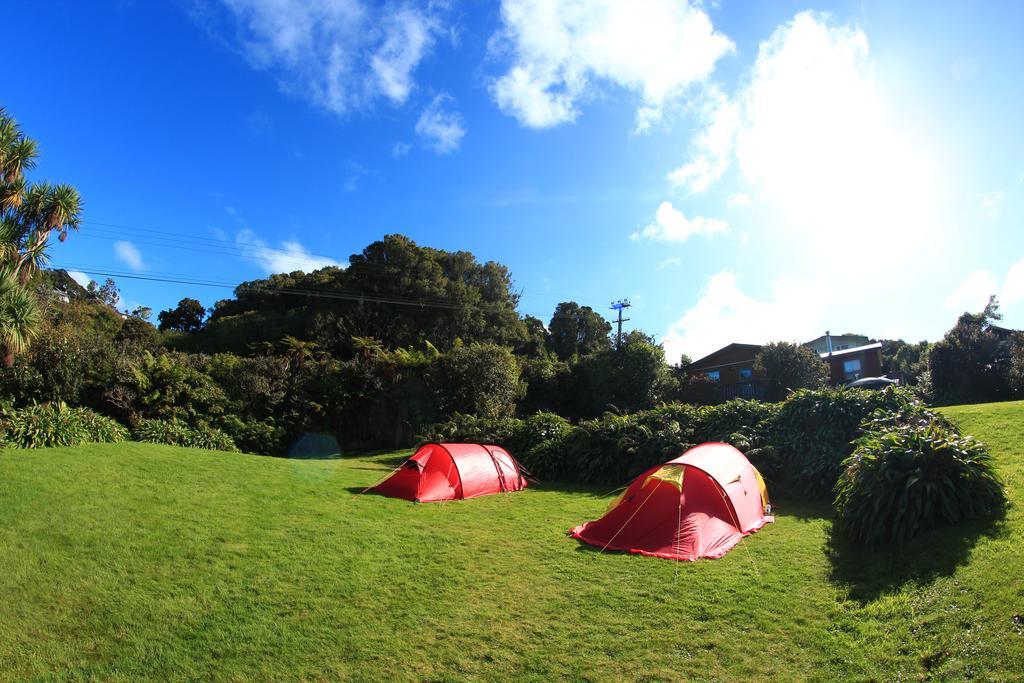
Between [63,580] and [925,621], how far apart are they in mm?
8365

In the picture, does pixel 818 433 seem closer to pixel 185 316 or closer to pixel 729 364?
pixel 729 364

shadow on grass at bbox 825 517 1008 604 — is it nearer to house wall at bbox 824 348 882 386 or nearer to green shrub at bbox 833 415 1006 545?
green shrub at bbox 833 415 1006 545

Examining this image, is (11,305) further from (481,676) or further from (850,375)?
(850,375)

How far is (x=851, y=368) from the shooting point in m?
38.2

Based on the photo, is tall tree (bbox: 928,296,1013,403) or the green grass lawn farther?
tall tree (bbox: 928,296,1013,403)

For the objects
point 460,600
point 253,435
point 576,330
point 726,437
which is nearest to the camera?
point 460,600

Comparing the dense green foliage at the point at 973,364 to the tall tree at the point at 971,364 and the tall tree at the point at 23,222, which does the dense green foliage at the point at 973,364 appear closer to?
the tall tree at the point at 971,364

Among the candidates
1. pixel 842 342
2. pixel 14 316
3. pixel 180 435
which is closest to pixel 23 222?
pixel 14 316

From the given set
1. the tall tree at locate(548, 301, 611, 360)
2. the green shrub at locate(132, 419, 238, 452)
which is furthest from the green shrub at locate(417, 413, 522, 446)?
the tall tree at locate(548, 301, 611, 360)

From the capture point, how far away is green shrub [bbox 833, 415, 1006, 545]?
6.23m

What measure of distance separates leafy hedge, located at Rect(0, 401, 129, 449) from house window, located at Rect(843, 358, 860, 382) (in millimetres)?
40359

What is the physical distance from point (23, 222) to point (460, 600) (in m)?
15.3

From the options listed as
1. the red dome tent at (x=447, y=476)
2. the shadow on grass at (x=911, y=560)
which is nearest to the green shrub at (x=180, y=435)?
the red dome tent at (x=447, y=476)

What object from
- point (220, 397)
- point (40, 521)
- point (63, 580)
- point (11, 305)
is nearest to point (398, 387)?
point (220, 397)
